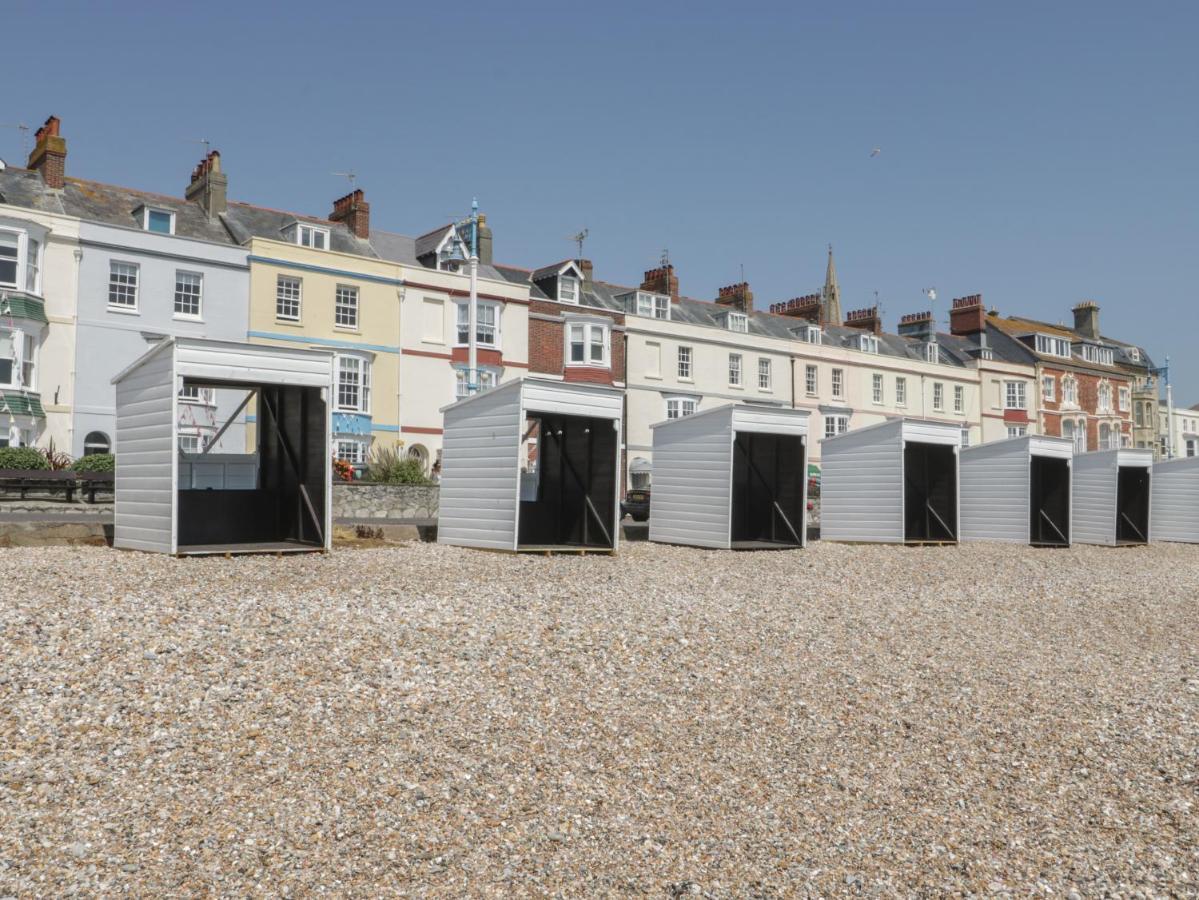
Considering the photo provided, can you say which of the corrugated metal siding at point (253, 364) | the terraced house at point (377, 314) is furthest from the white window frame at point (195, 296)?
the corrugated metal siding at point (253, 364)

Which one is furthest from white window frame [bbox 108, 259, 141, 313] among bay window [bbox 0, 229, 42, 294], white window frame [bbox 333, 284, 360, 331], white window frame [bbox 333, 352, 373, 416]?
white window frame [bbox 333, 352, 373, 416]

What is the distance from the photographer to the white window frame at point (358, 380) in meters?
34.0

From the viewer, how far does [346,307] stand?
34.8 m

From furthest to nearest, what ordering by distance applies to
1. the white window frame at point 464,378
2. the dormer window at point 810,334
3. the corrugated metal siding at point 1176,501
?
1. the dormer window at point 810,334
2. the white window frame at point 464,378
3. the corrugated metal siding at point 1176,501

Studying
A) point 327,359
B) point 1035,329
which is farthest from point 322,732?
point 1035,329

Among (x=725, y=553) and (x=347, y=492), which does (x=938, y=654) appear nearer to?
(x=725, y=553)

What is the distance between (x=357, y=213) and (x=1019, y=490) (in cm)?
2493

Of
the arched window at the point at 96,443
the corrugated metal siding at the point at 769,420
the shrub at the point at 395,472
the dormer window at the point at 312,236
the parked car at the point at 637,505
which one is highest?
the dormer window at the point at 312,236

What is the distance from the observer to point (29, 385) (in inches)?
1121

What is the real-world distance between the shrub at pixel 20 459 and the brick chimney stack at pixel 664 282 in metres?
27.8

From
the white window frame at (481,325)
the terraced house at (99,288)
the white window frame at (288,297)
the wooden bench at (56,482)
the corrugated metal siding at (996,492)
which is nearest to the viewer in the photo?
the wooden bench at (56,482)

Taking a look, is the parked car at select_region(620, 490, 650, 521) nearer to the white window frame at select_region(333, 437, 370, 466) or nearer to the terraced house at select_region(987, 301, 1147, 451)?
the white window frame at select_region(333, 437, 370, 466)

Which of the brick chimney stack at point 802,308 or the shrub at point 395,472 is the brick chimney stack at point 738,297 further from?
the shrub at point 395,472

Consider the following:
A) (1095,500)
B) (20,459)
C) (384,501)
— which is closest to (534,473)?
(384,501)
